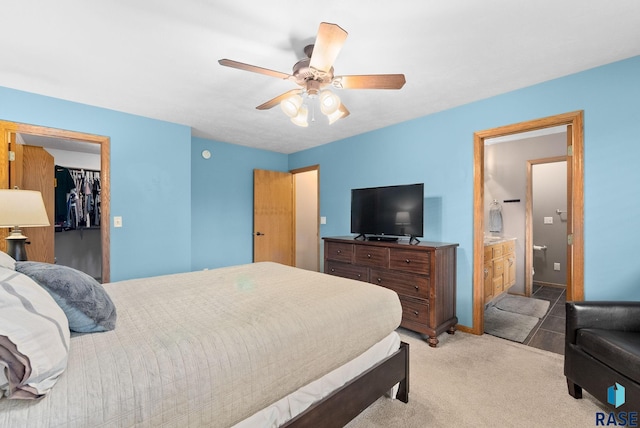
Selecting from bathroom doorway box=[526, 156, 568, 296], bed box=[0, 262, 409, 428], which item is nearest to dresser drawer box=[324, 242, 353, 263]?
bed box=[0, 262, 409, 428]

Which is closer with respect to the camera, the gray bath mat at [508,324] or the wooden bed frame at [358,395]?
the wooden bed frame at [358,395]

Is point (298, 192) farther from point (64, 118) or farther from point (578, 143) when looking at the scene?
point (578, 143)

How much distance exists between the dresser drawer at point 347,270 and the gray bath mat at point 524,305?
2032 mm

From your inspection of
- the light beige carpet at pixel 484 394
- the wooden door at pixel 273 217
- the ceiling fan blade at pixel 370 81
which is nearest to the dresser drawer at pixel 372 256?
the light beige carpet at pixel 484 394

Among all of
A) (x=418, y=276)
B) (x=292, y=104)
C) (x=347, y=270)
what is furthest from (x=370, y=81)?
(x=347, y=270)

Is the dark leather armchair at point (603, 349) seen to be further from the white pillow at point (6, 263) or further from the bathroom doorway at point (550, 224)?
the bathroom doorway at point (550, 224)

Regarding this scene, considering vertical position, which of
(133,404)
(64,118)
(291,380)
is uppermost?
(64,118)

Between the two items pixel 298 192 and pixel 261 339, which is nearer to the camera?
pixel 261 339

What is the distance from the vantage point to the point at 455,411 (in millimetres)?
1758

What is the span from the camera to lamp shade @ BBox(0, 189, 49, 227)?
6.84 feet

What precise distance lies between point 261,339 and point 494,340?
259 cm

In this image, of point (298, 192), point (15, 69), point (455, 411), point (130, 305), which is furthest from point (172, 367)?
point (298, 192)

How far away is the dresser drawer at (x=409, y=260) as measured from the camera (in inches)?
107

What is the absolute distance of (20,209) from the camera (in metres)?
2.15
